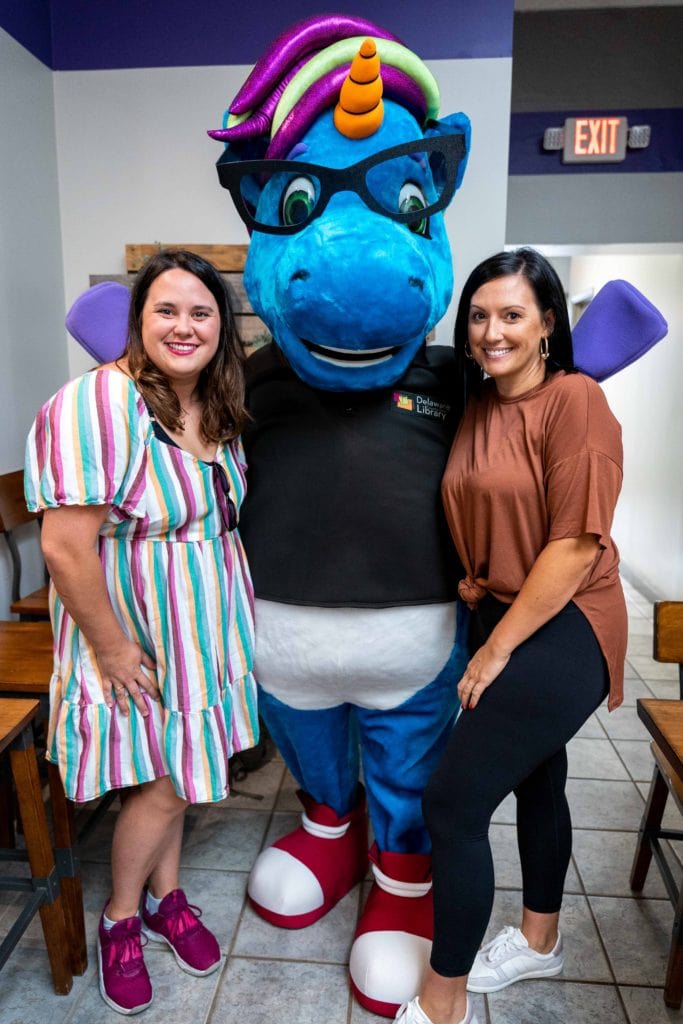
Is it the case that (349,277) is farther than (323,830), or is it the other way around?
(323,830)

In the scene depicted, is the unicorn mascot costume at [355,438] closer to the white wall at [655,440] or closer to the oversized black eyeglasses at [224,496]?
the oversized black eyeglasses at [224,496]

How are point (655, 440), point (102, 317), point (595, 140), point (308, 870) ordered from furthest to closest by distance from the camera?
point (655, 440), point (595, 140), point (308, 870), point (102, 317)

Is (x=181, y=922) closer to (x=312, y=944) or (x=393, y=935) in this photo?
(x=312, y=944)

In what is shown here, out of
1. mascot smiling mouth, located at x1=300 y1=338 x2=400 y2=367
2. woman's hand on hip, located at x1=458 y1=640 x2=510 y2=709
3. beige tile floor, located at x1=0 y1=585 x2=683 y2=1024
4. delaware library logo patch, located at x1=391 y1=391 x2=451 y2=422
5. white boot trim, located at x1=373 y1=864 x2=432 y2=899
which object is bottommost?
beige tile floor, located at x1=0 y1=585 x2=683 y2=1024

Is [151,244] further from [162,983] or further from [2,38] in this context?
[162,983]

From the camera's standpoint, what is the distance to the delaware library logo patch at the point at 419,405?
1.51 meters

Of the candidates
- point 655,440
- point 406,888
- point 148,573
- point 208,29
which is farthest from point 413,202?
point 655,440

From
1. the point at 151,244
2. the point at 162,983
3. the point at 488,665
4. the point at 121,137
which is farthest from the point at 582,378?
the point at 121,137

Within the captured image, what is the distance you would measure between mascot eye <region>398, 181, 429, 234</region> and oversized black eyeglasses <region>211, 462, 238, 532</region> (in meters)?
0.57

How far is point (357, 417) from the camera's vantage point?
1.50m

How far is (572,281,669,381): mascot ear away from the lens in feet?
4.85

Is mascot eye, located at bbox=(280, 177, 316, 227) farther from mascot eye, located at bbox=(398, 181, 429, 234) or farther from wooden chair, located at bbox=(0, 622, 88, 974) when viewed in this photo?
wooden chair, located at bbox=(0, 622, 88, 974)

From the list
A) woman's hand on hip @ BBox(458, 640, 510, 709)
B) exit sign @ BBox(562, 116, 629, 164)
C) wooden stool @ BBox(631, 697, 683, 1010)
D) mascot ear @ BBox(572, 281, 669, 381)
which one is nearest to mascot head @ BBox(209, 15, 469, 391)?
mascot ear @ BBox(572, 281, 669, 381)

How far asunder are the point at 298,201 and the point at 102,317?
57 centimetres
